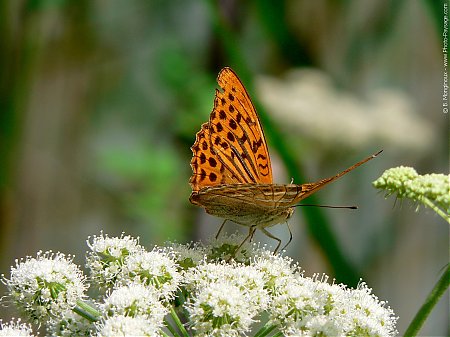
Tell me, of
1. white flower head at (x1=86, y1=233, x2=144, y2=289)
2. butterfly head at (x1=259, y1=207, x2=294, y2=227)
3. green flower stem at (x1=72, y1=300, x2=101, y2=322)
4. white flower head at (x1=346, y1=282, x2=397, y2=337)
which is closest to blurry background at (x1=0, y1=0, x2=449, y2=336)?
butterfly head at (x1=259, y1=207, x2=294, y2=227)

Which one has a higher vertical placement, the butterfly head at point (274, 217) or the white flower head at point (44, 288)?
the butterfly head at point (274, 217)

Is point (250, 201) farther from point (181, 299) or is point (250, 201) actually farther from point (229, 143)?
point (181, 299)

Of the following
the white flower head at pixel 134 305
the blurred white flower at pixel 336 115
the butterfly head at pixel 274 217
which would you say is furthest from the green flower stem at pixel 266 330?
the blurred white flower at pixel 336 115

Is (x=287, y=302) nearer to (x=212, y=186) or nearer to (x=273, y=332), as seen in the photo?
(x=273, y=332)

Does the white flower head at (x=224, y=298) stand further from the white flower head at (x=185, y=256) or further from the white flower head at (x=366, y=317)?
the white flower head at (x=366, y=317)

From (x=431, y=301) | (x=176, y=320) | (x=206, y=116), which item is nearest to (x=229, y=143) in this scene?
(x=176, y=320)

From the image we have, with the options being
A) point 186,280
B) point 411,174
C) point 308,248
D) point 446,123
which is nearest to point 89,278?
point 186,280
